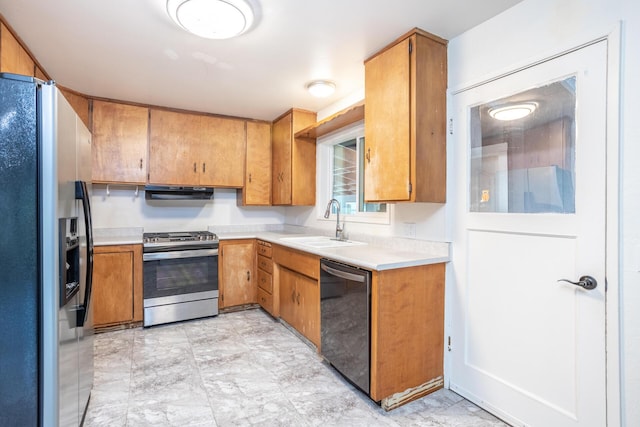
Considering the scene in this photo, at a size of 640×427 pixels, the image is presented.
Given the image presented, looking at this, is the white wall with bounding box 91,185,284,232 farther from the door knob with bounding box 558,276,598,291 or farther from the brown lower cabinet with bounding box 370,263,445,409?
the door knob with bounding box 558,276,598,291

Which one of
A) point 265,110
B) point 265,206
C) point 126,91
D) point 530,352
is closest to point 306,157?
point 265,110

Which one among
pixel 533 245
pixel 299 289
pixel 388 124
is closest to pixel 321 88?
pixel 388 124

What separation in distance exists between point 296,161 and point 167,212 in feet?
5.60

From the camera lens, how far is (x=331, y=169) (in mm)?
3721

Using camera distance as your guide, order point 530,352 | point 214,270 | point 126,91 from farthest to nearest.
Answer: point 214,270 → point 126,91 → point 530,352

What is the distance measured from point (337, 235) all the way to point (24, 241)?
2.44 meters

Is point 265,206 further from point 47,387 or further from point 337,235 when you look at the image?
point 47,387

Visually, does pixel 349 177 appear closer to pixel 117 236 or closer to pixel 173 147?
pixel 173 147

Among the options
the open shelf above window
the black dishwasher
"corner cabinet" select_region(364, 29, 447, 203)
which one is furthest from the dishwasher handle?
the open shelf above window

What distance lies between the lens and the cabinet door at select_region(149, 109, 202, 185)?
3535mm

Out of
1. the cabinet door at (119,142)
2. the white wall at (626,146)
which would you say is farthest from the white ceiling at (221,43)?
the white wall at (626,146)

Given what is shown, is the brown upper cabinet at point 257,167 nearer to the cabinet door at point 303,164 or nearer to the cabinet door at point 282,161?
the cabinet door at point 282,161

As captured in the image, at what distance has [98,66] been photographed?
2543 mm

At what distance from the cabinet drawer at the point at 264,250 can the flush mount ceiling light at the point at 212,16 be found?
2.17 metres
